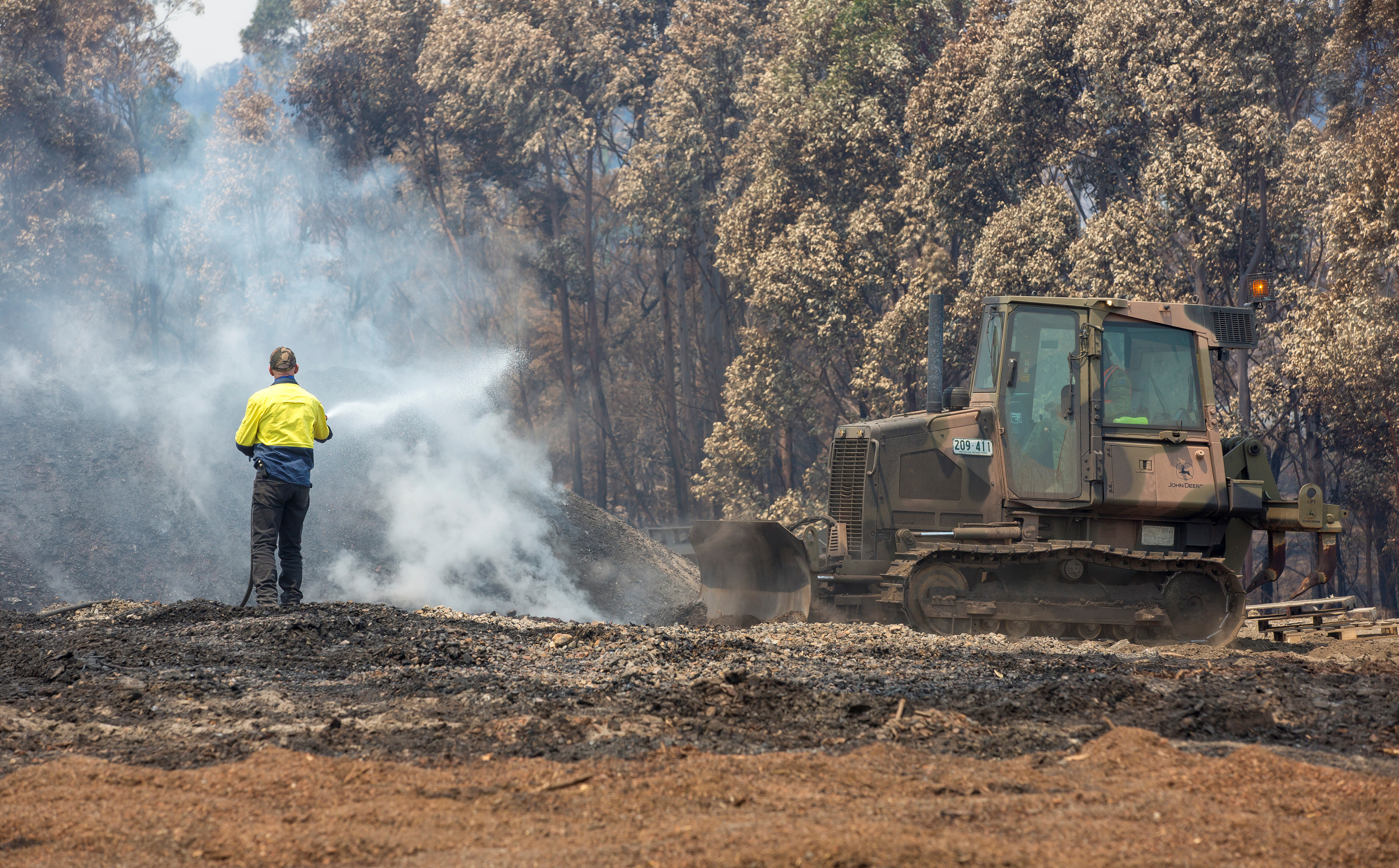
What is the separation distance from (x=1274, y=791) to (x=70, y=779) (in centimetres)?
492

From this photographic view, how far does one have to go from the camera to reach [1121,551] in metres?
10.0

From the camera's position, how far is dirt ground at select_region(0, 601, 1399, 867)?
163 inches

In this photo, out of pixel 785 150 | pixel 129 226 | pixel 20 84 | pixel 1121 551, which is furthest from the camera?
pixel 129 226

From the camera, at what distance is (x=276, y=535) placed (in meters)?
10.3

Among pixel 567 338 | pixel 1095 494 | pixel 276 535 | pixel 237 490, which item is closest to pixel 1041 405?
pixel 1095 494

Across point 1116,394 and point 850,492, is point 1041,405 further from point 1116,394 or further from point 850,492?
point 850,492

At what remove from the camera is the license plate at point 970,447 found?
35.4ft

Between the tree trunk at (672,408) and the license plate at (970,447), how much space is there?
1089 inches

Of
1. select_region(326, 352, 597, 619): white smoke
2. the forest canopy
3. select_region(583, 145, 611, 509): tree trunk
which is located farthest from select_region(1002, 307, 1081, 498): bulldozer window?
select_region(583, 145, 611, 509): tree trunk

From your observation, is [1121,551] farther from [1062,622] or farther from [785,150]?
[785,150]

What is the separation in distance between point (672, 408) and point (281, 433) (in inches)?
1216

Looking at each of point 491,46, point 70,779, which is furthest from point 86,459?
point 491,46

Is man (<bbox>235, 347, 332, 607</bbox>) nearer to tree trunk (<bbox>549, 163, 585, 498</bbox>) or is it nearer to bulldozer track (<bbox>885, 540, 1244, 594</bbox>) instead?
bulldozer track (<bbox>885, 540, 1244, 594</bbox>)

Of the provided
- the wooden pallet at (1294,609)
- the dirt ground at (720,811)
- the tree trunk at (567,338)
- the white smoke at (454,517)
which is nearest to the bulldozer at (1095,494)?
the wooden pallet at (1294,609)
